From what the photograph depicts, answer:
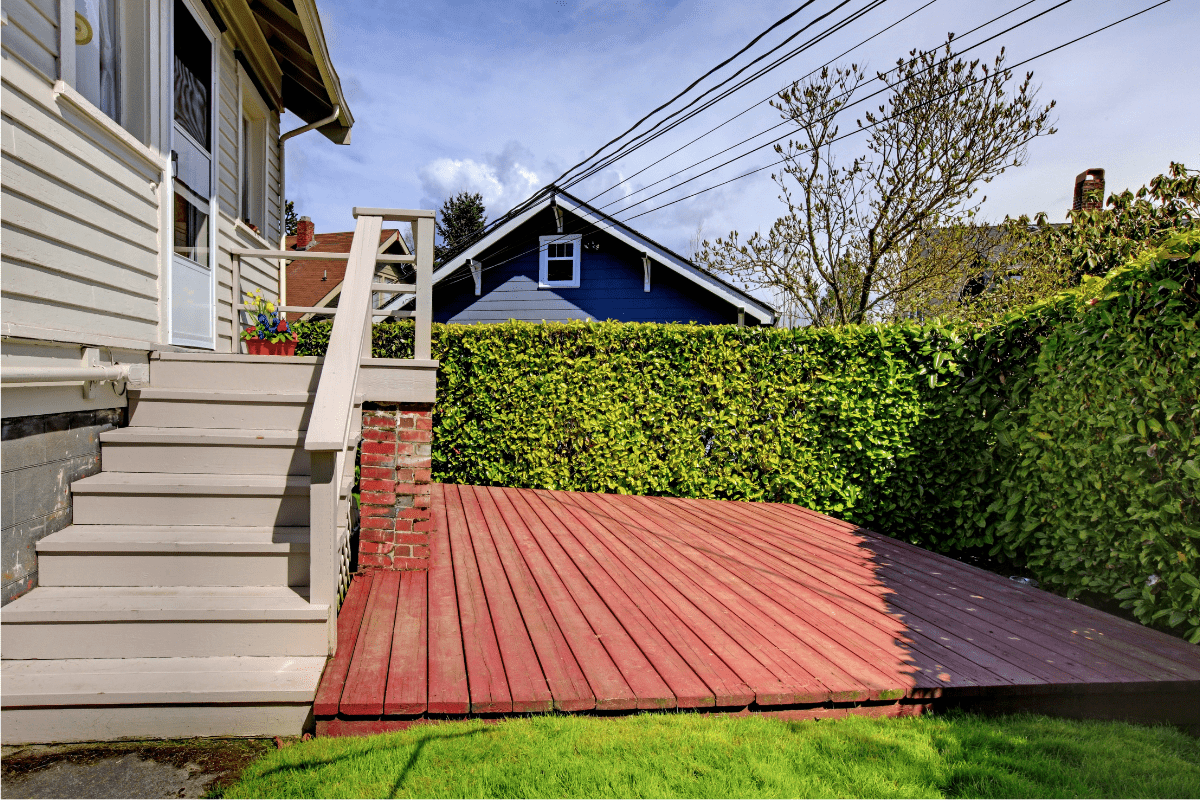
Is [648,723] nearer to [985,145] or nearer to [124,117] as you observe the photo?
[124,117]

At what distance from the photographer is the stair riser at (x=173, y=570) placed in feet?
8.91

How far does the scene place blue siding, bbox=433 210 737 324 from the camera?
11.4 meters

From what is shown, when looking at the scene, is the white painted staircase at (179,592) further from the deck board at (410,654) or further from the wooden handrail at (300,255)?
the wooden handrail at (300,255)

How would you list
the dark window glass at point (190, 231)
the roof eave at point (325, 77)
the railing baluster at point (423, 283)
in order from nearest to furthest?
the railing baluster at point (423, 283)
the dark window glass at point (190, 231)
the roof eave at point (325, 77)

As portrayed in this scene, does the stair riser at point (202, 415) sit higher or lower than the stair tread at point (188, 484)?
higher

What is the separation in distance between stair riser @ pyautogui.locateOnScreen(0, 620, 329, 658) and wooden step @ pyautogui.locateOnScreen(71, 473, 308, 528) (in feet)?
1.99

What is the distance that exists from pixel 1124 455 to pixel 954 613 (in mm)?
1323

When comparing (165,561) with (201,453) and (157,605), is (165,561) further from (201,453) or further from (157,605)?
(201,453)

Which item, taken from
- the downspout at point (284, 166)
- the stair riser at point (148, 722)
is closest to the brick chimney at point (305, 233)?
the downspout at point (284, 166)

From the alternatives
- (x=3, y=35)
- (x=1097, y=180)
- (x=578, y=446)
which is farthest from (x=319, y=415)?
(x=1097, y=180)

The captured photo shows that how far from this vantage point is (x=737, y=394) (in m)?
6.55

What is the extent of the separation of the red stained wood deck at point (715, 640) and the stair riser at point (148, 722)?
18cm

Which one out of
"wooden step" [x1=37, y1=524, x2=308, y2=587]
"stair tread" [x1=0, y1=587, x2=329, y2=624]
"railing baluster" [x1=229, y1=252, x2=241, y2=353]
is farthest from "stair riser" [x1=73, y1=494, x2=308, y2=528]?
"railing baluster" [x1=229, y1=252, x2=241, y2=353]

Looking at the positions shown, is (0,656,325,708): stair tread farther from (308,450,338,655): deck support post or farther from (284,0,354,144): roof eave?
(284,0,354,144): roof eave
